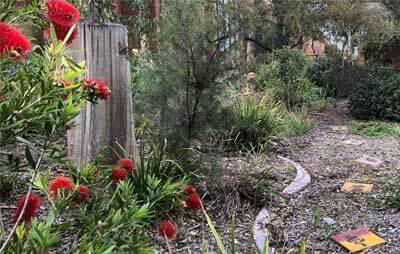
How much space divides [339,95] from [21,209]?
819cm

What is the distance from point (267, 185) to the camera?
11.3ft

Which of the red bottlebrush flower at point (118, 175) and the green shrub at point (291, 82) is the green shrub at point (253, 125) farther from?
the red bottlebrush flower at point (118, 175)

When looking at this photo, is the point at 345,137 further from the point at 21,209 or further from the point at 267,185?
the point at 21,209

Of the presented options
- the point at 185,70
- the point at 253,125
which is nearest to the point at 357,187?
the point at 253,125

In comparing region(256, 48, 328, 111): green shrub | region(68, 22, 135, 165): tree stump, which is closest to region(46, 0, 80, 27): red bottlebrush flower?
region(68, 22, 135, 165): tree stump

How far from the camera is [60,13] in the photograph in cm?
133

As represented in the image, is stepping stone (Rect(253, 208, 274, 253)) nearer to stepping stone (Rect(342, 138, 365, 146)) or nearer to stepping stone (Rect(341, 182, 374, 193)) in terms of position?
stepping stone (Rect(341, 182, 374, 193))

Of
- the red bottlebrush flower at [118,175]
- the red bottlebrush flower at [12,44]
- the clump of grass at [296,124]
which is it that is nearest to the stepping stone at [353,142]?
the clump of grass at [296,124]

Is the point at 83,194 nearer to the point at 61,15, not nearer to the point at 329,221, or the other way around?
the point at 61,15

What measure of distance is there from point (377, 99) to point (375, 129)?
100cm

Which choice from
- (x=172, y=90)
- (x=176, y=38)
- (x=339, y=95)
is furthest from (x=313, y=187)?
(x=339, y=95)

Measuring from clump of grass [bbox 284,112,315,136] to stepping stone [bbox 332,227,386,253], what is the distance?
294cm

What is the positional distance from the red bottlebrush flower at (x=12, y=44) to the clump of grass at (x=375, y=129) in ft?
18.3

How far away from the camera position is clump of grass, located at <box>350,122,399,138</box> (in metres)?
6.07
